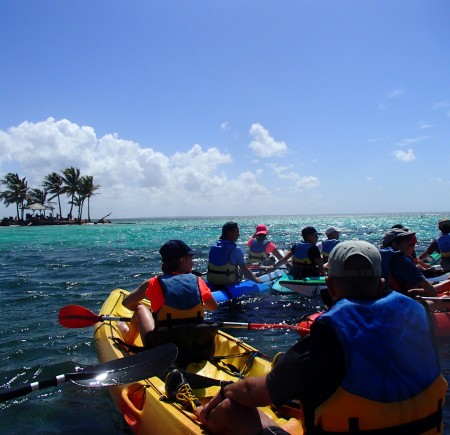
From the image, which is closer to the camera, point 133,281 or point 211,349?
point 211,349

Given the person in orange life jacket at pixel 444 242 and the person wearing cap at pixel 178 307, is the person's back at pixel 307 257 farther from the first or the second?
the person wearing cap at pixel 178 307

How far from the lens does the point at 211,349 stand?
492 cm

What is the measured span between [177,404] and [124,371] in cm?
74

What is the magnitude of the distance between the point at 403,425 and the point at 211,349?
3098 millimetres

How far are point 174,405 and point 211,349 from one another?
53.2 inches

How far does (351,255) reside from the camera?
7.19 ft

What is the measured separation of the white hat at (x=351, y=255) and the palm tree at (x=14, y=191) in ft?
212

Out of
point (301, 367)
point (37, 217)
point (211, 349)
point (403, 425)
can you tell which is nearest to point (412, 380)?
point (403, 425)

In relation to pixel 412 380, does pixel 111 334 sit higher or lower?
lower

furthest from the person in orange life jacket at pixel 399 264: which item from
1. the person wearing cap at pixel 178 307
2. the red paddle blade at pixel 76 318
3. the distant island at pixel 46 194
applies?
the distant island at pixel 46 194

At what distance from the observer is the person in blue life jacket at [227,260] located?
347 inches

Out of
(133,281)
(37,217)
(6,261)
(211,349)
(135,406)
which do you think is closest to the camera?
(135,406)

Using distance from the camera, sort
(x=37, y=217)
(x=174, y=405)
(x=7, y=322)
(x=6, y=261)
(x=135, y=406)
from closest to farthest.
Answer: (x=174, y=405) < (x=135, y=406) < (x=7, y=322) < (x=6, y=261) < (x=37, y=217)

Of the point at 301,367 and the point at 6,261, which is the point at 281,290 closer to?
the point at 301,367
